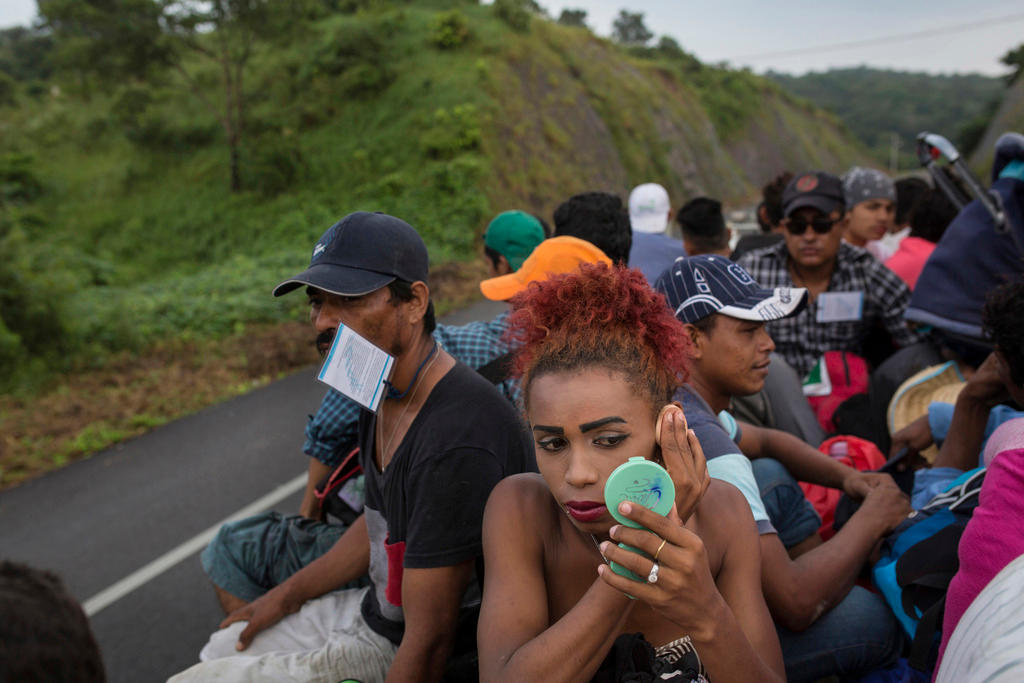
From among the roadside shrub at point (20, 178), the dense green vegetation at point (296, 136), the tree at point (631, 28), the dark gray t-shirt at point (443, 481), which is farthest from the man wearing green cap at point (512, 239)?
the tree at point (631, 28)

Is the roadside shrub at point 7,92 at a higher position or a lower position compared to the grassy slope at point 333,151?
higher

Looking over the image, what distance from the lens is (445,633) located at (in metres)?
1.92

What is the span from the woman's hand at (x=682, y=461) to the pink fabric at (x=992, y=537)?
1.96 feet

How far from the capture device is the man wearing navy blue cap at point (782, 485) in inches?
80.0

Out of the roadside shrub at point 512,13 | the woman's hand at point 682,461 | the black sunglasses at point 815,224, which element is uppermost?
the roadside shrub at point 512,13

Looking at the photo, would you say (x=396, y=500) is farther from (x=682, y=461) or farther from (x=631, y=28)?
(x=631, y=28)

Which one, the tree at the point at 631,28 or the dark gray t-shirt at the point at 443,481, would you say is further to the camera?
the tree at the point at 631,28

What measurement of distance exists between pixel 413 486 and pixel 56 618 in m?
0.97

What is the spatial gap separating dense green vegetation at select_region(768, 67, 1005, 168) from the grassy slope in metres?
52.6

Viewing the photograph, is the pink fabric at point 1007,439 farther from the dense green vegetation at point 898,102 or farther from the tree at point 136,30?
the dense green vegetation at point 898,102

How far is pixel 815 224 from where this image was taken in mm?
3889

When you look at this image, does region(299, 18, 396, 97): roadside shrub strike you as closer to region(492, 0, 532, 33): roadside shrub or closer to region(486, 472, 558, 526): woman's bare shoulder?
region(492, 0, 532, 33): roadside shrub

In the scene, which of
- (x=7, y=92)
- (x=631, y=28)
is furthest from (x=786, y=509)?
(x=631, y=28)

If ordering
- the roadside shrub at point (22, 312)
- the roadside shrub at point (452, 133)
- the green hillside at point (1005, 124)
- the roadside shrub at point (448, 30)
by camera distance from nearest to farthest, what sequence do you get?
the roadside shrub at point (22, 312) → the roadside shrub at point (452, 133) → the roadside shrub at point (448, 30) → the green hillside at point (1005, 124)
